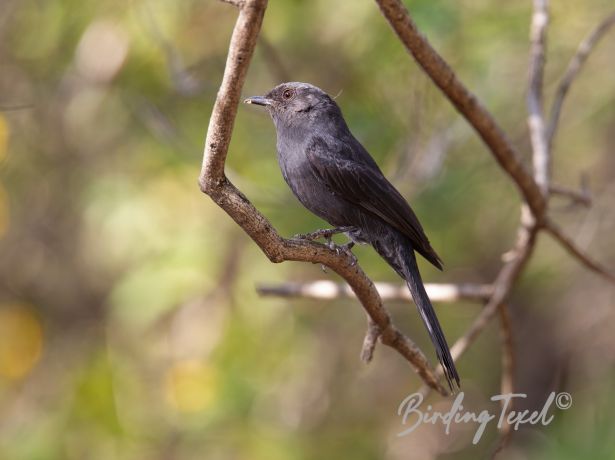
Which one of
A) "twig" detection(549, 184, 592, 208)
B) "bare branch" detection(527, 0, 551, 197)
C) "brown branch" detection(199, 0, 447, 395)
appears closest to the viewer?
"brown branch" detection(199, 0, 447, 395)

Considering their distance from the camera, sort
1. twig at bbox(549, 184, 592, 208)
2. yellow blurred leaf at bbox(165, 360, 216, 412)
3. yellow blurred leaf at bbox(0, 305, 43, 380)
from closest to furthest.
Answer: twig at bbox(549, 184, 592, 208), yellow blurred leaf at bbox(165, 360, 216, 412), yellow blurred leaf at bbox(0, 305, 43, 380)

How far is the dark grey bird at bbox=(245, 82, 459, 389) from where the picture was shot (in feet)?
12.3

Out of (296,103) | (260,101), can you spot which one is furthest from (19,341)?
(296,103)

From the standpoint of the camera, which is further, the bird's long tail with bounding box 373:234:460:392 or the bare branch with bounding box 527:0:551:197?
the bare branch with bounding box 527:0:551:197

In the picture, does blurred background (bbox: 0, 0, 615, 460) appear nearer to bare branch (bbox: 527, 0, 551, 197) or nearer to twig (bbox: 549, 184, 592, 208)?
bare branch (bbox: 527, 0, 551, 197)

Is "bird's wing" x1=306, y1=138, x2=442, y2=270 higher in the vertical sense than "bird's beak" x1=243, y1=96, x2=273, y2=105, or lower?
lower

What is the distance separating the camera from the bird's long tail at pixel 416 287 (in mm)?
3382

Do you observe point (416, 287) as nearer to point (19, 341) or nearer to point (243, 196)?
point (243, 196)

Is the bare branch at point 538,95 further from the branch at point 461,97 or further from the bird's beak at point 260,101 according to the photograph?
the bird's beak at point 260,101

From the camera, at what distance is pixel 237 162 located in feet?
19.0

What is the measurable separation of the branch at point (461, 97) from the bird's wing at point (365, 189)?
1.59 feet

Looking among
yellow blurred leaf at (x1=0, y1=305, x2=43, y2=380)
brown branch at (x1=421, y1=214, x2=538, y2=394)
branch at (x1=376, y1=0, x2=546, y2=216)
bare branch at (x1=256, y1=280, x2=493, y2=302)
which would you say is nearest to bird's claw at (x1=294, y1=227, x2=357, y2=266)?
bare branch at (x1=256, y1=280, x2=493, y2=302)

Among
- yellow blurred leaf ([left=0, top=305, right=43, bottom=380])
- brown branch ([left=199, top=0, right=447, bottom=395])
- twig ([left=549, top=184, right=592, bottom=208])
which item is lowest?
yellow blurred leaf ([left=0, top=305, right=43, bottom=380])

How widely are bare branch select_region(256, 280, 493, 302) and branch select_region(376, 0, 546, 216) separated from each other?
541 millimetres
